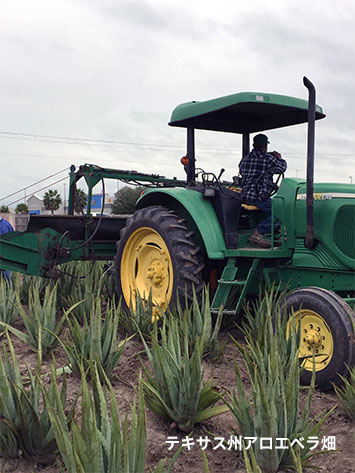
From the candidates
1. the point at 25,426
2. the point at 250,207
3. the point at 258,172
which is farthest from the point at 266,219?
the point at 25,426

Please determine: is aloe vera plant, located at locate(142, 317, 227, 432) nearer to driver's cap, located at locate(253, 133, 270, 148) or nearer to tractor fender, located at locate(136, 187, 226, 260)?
→ tractor fender, located at locate(136, 187, 226, 260)

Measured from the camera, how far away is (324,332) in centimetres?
369

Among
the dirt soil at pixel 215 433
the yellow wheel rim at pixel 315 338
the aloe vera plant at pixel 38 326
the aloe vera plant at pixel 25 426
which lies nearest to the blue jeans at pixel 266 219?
the yellow wheel rim at pixel 315 338

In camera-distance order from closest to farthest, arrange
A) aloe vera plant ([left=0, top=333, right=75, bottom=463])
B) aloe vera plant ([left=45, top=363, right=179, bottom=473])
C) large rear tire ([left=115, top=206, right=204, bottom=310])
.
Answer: aloe vera plant ([left=45, top=363, right=179, bottom=473]), aloe vera plant ([left=0, top=333, right=75, bottom=463]), large rear tire ([left=115, top=206, right=204, bottom=310])

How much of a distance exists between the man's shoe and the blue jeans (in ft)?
0.14

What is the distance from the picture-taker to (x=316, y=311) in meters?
3.69

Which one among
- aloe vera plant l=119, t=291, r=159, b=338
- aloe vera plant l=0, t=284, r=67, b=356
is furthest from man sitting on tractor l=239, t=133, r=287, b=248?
aloe vera plant l=0, t=284, r=67, b=356

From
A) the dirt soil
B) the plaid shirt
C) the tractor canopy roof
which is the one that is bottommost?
the dirt soil

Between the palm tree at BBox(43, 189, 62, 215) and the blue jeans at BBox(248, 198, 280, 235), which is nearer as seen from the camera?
the blue jeans at BBox(248, 198, 280, 235)

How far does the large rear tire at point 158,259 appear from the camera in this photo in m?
4.62

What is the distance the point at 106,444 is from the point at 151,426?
A: 96cm

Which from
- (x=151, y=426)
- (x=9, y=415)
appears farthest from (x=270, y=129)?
(x=9, y=415)

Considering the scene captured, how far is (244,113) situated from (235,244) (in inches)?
59.2

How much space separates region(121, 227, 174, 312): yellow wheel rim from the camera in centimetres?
501
